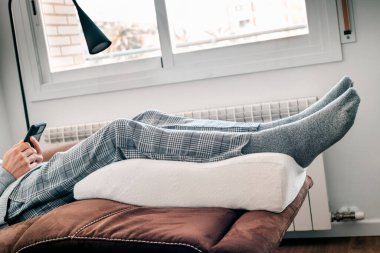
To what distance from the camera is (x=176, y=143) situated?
1.67 m

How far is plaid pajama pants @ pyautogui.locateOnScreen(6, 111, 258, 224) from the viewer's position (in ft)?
5.39

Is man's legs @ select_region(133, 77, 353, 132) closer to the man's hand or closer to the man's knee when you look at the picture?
the man's knee

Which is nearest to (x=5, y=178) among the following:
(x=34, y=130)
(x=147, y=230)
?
(x=34, y=130)

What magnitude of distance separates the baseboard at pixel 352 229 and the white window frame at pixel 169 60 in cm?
85

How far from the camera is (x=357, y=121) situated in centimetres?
283

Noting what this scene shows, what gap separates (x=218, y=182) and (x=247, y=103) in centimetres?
152

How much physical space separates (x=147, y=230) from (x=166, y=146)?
40 centimetres

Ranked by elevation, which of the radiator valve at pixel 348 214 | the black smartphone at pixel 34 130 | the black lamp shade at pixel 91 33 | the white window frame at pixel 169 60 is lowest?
the radiator valve at pixel 348 214

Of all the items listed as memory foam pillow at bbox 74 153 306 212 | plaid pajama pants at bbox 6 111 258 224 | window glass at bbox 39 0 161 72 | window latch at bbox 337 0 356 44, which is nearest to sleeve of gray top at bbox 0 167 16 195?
plaid pajama pants at bbox 6 111 258 224

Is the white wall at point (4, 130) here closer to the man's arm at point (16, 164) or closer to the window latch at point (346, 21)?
the man's arm at point (16, 164)

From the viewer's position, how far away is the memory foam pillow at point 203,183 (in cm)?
146

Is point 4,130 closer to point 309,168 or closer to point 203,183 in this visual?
point 309,168

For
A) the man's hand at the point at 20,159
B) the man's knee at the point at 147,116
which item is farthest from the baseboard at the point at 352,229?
the man's hand at the point at 20,159

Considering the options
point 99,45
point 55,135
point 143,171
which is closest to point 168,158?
point 143,171
